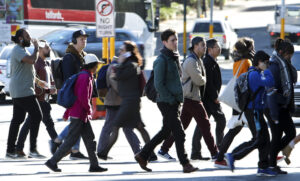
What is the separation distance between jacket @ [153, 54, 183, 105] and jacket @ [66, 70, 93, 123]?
2.58 feet

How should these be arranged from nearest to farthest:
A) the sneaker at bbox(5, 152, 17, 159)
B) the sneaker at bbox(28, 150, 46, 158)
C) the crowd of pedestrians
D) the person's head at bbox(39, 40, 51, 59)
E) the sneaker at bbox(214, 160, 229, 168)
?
1. the crowd of pedestrians
2. the sneaker at bbox(214, 160, 229, 168)
3. the sneaker at bbox(5, 152, 17, 159)
4. the sneaker at bbox(28, 150, 46, 158)
5. the person's head at bbox(39, 40, 51, 59)

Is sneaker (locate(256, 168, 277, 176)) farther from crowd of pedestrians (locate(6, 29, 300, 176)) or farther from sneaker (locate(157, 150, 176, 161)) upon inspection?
sneaker (locate(157, 150, 176, 161))

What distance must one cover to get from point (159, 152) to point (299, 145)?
257 cm

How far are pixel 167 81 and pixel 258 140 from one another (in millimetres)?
1243

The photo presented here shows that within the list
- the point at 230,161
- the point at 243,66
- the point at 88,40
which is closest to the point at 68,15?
the point at 88,40

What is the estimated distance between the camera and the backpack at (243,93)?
363 inches

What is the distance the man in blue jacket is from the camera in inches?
360

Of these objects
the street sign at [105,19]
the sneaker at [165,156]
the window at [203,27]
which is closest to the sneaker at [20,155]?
the sneaker at [165,156]

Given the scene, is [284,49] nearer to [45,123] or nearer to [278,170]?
[278,170]

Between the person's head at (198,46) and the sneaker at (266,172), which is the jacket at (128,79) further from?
the sneaker at (266,172)

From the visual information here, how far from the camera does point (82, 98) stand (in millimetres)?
9219

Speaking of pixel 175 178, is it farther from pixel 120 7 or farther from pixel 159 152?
pixel 120 7

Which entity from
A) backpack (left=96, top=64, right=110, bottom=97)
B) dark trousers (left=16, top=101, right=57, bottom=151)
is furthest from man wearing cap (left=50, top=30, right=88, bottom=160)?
dark trousers (left=16, top=101, right=57, bottom=151)

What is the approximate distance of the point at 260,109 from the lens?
→ 9172 millimetres
